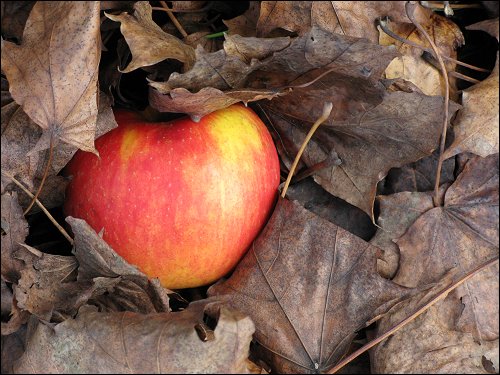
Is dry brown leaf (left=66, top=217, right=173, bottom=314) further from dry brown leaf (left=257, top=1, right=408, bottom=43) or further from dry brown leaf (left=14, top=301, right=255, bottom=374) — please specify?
dry brown leaf (left=257, top=1, right=408, bottom=43)

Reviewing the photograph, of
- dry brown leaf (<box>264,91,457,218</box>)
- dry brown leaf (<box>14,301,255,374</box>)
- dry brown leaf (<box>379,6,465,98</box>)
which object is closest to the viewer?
dry brown leaf (<box>14,301,255,374</box>)

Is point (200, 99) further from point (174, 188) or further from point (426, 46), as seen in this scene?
point (426, 46)

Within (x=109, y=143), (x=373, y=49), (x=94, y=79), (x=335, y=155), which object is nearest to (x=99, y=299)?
(x=109, y=143)

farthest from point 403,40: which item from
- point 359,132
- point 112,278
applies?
point 112,278

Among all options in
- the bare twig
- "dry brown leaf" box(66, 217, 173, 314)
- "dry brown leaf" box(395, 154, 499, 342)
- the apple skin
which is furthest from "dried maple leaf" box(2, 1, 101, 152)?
"dry brown leaf" box(395, 154, 499, 342)

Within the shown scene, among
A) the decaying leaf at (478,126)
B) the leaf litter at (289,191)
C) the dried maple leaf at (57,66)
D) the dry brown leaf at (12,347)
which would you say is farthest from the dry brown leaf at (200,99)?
the dry brown leaf at (12,347)

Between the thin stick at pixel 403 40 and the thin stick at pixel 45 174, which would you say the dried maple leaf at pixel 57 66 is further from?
the thin stick at pixel 403 40

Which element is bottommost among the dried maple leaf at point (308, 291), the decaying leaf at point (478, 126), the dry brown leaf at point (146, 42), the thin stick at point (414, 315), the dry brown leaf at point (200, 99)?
the thin stick at point (414, 315)
